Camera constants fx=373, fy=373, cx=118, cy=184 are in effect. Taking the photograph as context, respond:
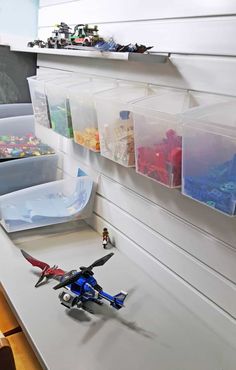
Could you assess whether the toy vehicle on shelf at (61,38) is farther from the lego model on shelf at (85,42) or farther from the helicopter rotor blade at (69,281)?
the helicopter rotor blade at (69,281)

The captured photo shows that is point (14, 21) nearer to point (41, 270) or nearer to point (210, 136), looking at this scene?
point (41, 270)

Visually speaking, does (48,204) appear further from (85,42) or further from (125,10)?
(125,10)

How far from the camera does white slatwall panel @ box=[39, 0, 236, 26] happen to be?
98 cm

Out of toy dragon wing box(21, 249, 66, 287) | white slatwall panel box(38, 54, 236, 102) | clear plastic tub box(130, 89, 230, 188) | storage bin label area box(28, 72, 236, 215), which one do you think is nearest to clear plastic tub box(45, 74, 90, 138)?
storage bin label area box(28, 72, 236, 215)

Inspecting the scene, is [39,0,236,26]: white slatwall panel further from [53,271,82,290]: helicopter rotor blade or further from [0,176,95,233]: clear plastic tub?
[53,271,82,290]: helicopter rotor blade

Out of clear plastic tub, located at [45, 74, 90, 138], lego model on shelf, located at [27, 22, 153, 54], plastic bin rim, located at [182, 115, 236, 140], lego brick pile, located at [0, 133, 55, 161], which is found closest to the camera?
plastic bin rim, located at [182, 115, 236, 140]

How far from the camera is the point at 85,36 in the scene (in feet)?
4.68

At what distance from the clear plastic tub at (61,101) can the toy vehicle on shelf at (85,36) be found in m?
0.16

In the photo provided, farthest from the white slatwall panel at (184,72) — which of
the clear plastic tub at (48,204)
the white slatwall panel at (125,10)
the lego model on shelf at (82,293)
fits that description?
the lego model on shelf at (82,293)

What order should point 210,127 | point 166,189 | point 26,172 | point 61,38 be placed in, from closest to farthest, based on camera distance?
1. point 210,127
2. point 166,189
3. point 61,38
4. point 26,172

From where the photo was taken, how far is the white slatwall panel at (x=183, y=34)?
3.11ft

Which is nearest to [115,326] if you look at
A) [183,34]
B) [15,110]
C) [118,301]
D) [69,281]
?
[118,301]

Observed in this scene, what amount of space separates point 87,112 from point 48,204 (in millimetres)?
472

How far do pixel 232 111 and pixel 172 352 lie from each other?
0.64 m
